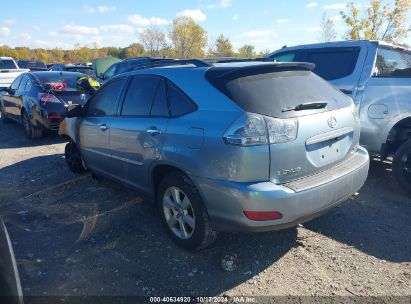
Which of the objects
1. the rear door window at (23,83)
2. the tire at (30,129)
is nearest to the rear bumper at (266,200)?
the tire at (30,129)

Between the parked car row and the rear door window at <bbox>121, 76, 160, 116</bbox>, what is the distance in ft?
0.04

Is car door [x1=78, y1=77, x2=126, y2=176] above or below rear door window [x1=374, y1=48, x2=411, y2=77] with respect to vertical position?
below

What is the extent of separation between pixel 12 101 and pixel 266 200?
9459mm

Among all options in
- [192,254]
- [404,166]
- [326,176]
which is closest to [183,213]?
[192,254]

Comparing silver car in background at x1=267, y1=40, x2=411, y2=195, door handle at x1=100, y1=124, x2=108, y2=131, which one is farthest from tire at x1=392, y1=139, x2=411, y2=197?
door handle at x1=100, y1=124, x2=108, y2=131

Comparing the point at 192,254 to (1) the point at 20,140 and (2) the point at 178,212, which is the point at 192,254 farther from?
(1) the point at 20,140

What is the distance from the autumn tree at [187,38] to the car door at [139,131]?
184 ft

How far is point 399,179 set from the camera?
15.3ft

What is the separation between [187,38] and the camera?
58906 mm

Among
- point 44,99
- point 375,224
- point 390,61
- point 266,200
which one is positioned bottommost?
point 375,224

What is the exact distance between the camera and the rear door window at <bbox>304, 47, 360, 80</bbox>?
210 inches

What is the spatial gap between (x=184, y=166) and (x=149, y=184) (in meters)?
0.81

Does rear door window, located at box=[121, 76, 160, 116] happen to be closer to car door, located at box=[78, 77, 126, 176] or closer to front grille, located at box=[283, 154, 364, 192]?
car door, located at box=[78, 77, 126, 176]

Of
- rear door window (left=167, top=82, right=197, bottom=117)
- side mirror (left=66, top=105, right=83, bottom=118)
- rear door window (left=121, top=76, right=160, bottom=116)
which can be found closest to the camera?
rear door window (left=167, top=82, right=197, bottom=117)
